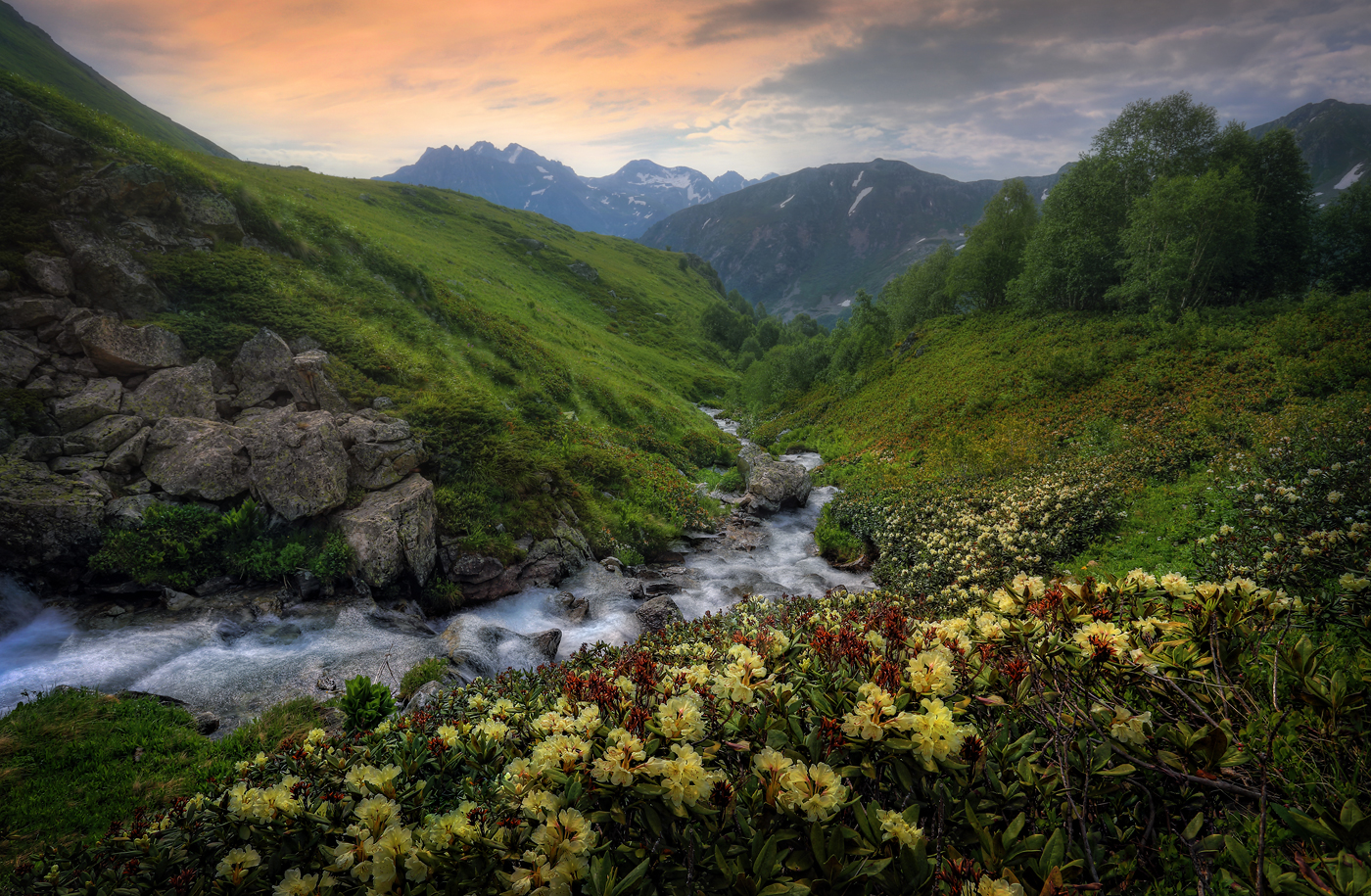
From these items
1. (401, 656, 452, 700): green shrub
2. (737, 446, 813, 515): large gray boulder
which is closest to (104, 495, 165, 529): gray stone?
(401, 656, 452, 700): green shrub

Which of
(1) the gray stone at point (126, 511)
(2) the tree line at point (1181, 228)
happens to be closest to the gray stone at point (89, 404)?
(1) the gray stone at point (126, 511)

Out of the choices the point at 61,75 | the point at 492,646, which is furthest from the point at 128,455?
the point at 61,75

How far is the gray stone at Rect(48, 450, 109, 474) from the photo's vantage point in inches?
464

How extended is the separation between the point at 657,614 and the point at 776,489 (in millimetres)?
11845

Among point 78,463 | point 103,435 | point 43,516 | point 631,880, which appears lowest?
point 43,516

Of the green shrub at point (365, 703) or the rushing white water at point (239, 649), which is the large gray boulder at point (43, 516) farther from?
the green shrub at point (365, 703)

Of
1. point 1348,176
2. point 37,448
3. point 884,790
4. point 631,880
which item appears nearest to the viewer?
point 631,880

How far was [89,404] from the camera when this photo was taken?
42.3 feet

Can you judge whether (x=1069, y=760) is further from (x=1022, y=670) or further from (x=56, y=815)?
(x=56, y=815)

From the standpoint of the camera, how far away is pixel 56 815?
657 centimetres

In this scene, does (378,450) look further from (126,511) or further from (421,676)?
(421,676)

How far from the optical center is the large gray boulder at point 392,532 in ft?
44.1

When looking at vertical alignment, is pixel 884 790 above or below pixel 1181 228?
below

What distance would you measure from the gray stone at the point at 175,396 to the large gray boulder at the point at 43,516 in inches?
103
